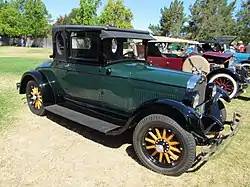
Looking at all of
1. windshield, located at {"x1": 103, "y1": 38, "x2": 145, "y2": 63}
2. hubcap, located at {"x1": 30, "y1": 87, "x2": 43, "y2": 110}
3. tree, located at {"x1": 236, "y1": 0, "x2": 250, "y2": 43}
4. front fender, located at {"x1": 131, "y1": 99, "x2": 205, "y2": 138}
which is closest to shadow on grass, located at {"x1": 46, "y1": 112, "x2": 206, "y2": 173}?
hubcap, located at {"x1": 30, "y1": 87, "x2": 43, "y2": 110}

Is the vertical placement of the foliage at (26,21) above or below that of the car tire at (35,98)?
above

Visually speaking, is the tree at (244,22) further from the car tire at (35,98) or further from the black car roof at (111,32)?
the car tire at (35,98)

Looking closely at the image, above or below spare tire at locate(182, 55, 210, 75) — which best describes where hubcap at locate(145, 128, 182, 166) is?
below

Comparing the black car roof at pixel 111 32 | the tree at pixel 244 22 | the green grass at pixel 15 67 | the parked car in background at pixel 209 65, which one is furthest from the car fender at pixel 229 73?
the tree at pixel 244 22

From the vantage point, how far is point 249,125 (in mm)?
5277

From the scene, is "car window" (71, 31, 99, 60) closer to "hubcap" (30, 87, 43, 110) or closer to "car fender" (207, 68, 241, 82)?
"hubcap" (30, 87, 43, 110)

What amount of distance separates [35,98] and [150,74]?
2827mm

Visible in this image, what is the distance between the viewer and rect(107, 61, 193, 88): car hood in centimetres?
353

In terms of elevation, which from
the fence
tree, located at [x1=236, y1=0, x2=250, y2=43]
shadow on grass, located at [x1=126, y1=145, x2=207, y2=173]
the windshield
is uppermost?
tree, located at [x1=236, y1=0, x2=250, y2=43]

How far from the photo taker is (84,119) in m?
4.20

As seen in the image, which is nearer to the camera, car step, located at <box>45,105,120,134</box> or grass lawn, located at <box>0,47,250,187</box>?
grass lawn, located at <box>0,47,250,187</box>

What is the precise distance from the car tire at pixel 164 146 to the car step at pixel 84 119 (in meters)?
0.54

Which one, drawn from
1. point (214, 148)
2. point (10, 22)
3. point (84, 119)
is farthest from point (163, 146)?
point (10, 22)

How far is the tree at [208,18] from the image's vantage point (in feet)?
140
